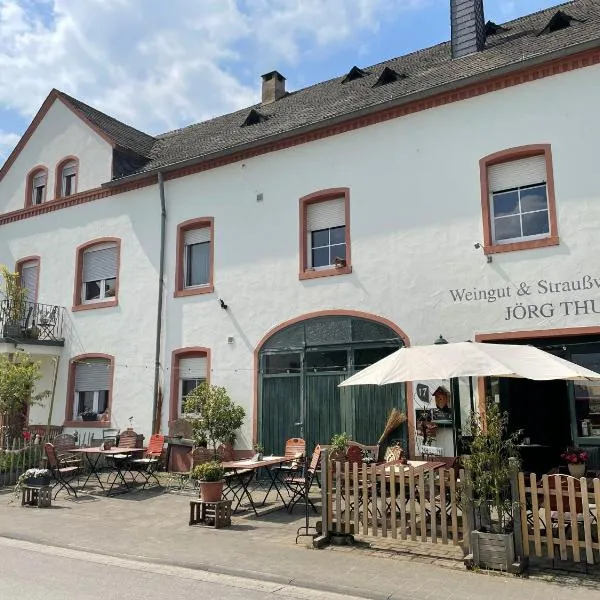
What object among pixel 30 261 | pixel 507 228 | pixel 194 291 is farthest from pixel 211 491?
pixel 30 261

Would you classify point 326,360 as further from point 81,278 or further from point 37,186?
point 37,186

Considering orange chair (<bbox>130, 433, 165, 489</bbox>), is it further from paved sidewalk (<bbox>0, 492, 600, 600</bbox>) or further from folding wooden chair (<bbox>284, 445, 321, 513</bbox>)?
folding wooden chair (<bbox>284, 445, 321, 513</bbox>)

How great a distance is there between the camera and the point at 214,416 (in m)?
12.3

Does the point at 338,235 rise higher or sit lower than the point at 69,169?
lower

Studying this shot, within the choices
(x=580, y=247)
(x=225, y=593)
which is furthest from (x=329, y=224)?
(x=225, y=593)

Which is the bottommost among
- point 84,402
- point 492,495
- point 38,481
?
point 38,481

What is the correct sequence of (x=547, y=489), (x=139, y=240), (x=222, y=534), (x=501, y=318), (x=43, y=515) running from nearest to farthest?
(x=547, y=489) < (x=222, y=534) < (x=43, y=515) < (x=501, y=318) < (x=139, y=240)

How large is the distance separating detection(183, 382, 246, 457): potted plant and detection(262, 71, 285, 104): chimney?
10.4 metres

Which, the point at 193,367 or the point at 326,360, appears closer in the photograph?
the point at 326,360

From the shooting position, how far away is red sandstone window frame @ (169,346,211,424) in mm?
13922

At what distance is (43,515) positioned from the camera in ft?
31.6

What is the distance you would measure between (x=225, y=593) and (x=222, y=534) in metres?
2.62

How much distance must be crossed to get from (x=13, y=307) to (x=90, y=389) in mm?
3035

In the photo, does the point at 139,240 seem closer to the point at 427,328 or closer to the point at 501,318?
the point at 427,328
